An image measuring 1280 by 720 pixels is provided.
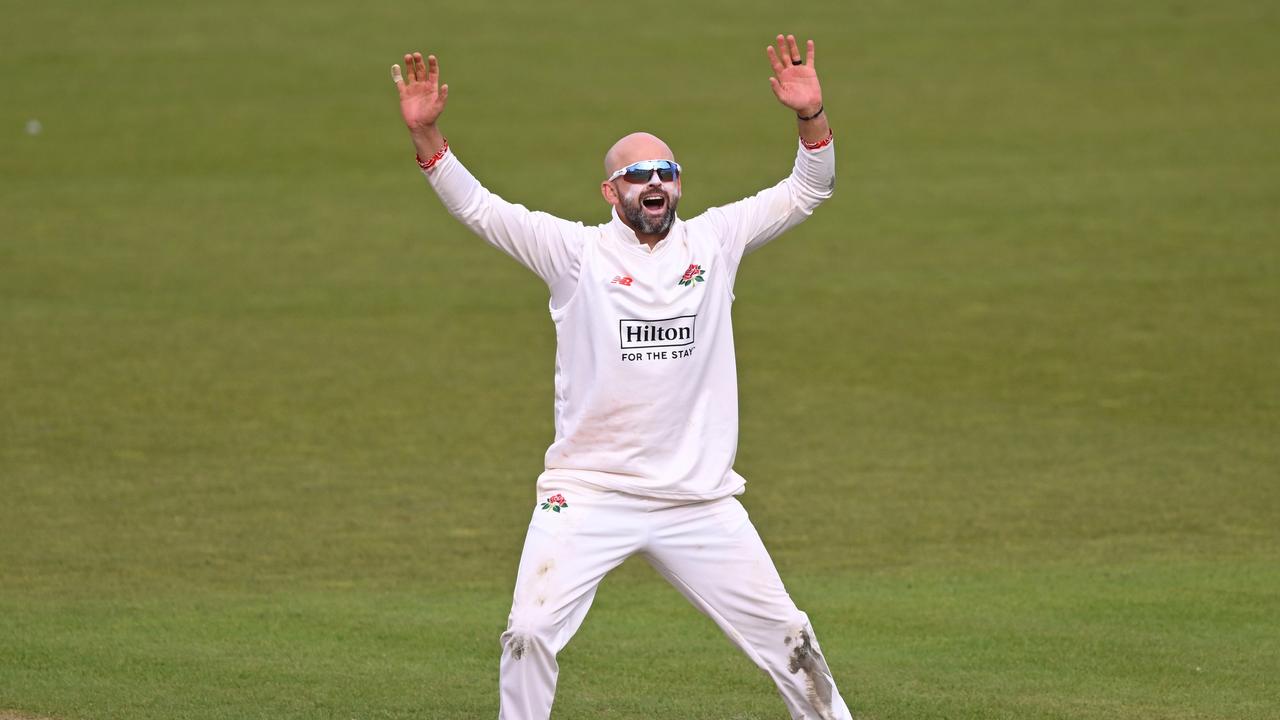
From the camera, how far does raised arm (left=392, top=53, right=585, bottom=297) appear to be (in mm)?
7312

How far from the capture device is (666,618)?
1040 centimetres

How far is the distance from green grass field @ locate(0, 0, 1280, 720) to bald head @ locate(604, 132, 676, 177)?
8.67 feet

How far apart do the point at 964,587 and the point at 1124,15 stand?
24.6 meters

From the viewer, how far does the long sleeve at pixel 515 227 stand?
7305 millimetres

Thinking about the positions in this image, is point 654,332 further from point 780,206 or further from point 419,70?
point 419,70

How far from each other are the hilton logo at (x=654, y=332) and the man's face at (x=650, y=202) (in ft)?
1.21

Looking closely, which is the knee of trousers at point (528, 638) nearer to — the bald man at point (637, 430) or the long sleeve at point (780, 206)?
the bald man at point (637, 430)

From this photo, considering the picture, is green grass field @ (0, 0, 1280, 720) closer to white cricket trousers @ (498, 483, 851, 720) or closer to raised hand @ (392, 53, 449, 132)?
white cricket trousers @ (498, 483, 851, 720)

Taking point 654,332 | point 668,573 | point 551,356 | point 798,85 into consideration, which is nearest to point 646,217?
point 654,332

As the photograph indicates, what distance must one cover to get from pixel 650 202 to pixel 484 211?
2.16 ft

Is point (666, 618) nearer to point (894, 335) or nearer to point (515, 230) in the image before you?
point (515, 230)

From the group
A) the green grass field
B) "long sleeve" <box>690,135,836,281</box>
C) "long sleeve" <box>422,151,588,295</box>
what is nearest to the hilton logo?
"long sleeve" <box>422,151,588,295</box>

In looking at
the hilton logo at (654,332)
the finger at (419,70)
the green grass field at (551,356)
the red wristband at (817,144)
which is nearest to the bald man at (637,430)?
the hilton logo at (654,332)

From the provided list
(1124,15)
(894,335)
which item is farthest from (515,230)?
(1124,15)
